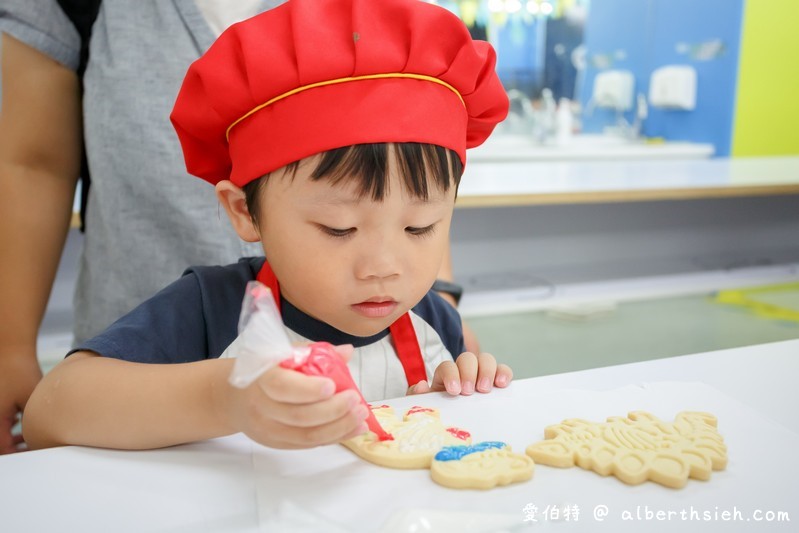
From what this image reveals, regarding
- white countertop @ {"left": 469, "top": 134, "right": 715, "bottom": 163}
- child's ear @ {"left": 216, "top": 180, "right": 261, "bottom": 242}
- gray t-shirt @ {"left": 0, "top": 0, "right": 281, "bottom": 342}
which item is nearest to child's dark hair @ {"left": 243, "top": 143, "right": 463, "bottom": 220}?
child's ear @ {"left": 216, "top": 180, "right": 261, "bottom": 242}

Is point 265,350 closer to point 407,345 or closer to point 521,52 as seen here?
point 407,345

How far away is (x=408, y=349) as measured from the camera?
0.95 m

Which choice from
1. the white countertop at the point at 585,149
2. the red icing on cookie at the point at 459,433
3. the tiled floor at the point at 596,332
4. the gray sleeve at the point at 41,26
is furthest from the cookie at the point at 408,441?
the white countertop at the point at 585,149

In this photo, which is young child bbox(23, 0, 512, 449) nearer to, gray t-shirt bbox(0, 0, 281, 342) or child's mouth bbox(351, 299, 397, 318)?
child's mouth bbox(351, 299, 397, 318)

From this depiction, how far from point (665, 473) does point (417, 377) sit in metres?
0.40

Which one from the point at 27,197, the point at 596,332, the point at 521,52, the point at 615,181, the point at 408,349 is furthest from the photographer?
the point at 521,52

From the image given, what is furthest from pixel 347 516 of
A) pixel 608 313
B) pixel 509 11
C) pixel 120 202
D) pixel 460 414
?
pixel 509 11

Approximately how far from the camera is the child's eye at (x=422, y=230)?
0.74 meters

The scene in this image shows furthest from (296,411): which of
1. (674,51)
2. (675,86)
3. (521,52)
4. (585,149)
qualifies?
(674,51)

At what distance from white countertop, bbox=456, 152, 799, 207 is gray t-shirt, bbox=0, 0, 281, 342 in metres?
1.05

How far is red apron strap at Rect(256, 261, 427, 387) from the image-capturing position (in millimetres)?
934

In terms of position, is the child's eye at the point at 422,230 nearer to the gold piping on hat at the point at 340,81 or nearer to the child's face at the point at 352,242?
the child's face at the point at 352,242

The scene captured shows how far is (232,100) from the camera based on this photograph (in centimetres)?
72

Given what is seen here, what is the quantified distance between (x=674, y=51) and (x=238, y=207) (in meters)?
3.56
